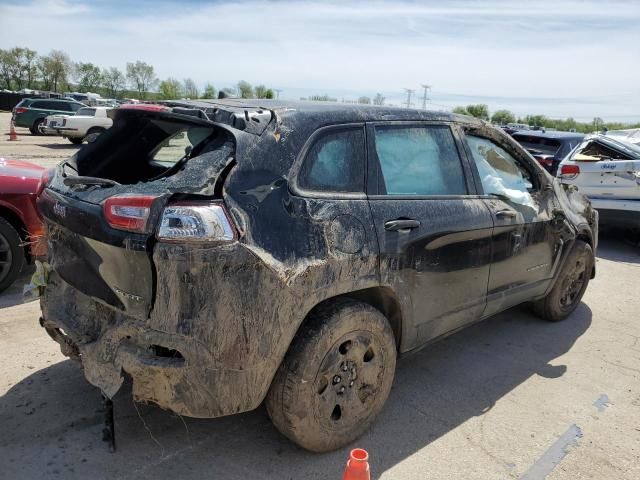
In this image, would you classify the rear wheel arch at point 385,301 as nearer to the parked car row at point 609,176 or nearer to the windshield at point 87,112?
the parked car row at point 609,176

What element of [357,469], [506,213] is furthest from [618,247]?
[357,469]

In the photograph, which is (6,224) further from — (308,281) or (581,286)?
(581,286)

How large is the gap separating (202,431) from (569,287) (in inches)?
139

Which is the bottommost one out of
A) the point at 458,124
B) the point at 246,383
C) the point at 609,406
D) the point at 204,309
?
the point at 609,406

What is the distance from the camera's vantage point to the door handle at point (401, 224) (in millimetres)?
2969

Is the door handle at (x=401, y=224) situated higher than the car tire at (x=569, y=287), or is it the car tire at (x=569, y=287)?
the door handle at (x=401, y=224)

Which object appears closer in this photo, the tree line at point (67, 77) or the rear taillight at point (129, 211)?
the rear taillight at point (129, 211)

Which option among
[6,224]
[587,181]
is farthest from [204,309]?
[587,181]

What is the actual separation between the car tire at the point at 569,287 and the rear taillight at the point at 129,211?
3650 mm

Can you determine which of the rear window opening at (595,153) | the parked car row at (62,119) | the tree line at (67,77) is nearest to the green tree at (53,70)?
the tree line at (67,77)

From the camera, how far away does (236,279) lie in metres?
2.39

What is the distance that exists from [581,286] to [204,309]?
4.07 metres

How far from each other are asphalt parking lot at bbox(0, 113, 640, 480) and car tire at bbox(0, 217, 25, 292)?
0.32 meters

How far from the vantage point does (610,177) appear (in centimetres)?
802
